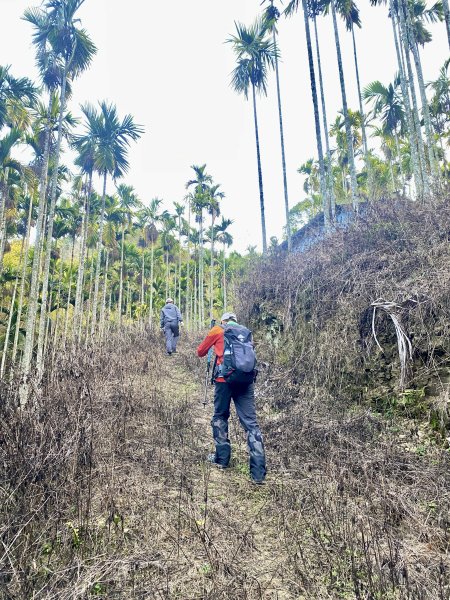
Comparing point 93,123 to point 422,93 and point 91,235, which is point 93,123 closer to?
point 91,235

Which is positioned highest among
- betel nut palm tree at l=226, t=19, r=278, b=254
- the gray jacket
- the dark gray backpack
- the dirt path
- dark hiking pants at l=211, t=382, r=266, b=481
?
betel nut palm tree at l=226, t=19, r=278, b=254

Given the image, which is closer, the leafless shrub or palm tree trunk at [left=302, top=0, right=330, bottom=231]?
the leafless shrub

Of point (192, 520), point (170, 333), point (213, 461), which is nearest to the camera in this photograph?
point (192, 520)

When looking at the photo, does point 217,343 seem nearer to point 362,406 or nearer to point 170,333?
point 362,406

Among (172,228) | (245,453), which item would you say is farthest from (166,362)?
(172,228)

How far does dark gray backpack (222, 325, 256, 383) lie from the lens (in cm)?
436

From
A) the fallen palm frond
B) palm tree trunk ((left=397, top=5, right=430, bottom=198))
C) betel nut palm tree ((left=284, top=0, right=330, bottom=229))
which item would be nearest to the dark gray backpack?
the fallen palm frond

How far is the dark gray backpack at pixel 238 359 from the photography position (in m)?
4.36

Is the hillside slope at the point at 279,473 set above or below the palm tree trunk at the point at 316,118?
below

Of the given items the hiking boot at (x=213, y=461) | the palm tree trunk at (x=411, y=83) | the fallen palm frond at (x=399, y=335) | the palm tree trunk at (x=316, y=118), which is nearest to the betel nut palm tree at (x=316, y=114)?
the palm tree trunk at (x=316, y=118)

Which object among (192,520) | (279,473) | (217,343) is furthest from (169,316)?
(192,520)

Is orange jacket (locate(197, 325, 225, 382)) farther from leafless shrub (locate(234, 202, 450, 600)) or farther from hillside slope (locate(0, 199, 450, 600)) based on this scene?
leafless shrub (locate(234, 202, 450, 600))

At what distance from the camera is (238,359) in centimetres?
438

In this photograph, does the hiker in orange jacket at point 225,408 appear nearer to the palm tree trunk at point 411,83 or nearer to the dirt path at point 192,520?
the dirt path at point 192,520
